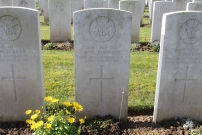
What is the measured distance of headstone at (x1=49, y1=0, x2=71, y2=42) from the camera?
366 inches

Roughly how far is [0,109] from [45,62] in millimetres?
3040

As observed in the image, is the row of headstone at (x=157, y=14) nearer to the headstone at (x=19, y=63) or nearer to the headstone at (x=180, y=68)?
the headstone at (x=180, y=68)

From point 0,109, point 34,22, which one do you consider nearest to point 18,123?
point 0,109

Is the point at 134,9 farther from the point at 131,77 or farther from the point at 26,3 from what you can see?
the point at 26,3

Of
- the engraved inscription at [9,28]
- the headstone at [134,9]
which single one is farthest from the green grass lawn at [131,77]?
the engraved inscription at [9,28]

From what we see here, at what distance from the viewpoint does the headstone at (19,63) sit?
3771mm

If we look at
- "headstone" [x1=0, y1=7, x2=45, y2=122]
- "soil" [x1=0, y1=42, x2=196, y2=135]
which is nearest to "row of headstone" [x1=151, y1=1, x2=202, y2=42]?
"soil" [x1=0, y1=42, x2=196, y2=135]

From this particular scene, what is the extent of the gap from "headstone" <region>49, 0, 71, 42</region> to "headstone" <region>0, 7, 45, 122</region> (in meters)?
5.66

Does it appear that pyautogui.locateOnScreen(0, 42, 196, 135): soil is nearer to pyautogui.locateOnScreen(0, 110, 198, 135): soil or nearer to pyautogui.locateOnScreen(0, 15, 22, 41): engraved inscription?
pyautogui.locateOnScreen(0, 110, 198, 135): soil

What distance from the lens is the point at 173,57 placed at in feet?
13.1

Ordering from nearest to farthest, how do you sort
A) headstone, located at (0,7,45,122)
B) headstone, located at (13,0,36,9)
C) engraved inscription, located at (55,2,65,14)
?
1. headstone, located at (0,7,45,122)
2. engraved inscription, located at (55,2,65,14)
3. headstone, located at (13,0,36,9)

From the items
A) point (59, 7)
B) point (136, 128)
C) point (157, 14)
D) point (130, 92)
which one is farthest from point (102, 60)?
point (157, 14)

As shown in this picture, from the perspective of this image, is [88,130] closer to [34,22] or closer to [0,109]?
[0,109]

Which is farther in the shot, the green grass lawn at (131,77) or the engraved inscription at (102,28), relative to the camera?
the green grass lawn at (131,77)
